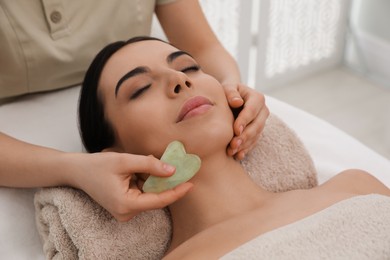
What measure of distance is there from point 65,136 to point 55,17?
0.30 m

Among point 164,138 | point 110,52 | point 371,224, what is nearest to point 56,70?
point 110,52

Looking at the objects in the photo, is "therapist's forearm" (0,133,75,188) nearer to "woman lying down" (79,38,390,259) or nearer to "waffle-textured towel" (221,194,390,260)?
"woman lying down" (79,38,390,259)

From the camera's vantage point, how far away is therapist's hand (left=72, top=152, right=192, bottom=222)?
96cm

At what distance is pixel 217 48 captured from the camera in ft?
5.06

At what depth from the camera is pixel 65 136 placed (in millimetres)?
1387

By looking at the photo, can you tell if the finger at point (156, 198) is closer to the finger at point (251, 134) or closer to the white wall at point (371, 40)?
the finger at point (251, 134)

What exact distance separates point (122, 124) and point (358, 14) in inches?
83.5

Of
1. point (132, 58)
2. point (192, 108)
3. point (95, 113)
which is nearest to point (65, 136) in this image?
point (95, 113)

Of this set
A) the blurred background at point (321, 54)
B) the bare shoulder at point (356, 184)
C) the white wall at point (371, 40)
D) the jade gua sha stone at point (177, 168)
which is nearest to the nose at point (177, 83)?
the jade gua sha stone at point (177, 168)

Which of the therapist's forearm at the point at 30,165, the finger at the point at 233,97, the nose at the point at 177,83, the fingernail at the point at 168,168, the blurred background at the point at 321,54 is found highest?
the nose at the point at 177,83

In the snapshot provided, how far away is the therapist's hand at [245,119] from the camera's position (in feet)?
3.75

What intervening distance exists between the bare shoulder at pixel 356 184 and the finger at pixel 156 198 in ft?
1.20

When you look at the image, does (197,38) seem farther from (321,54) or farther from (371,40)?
(371,40)

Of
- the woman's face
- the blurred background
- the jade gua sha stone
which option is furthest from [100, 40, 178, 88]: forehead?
the blurred background
